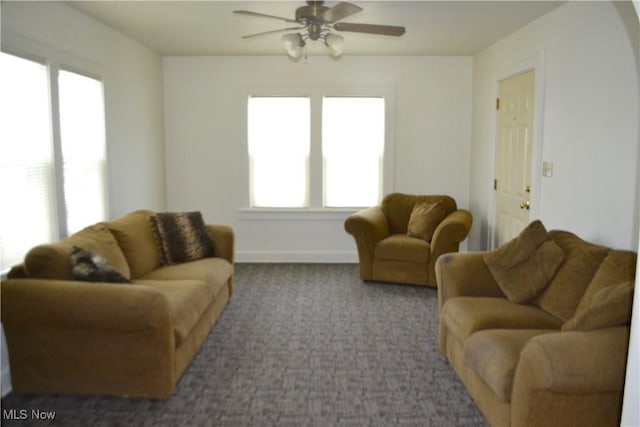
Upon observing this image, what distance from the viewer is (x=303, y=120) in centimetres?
618

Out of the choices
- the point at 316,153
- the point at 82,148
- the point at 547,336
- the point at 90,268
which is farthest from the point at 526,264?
the point at 316,153

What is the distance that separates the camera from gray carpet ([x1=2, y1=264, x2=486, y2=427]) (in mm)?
2717

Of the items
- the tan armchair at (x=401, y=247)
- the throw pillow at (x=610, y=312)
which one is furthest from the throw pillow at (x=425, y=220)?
the throw pillow at (x=610, y=312)

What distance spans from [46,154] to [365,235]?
287cm

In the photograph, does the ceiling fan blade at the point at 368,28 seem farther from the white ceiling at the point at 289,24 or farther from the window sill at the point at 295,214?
the window sill at the point at 295,214

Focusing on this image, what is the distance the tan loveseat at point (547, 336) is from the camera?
2.11 metres

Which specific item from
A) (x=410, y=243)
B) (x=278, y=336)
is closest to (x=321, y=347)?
(x=278, y=336)

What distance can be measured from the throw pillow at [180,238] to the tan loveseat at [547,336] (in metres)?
1.98

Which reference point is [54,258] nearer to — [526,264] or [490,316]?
[490,316]

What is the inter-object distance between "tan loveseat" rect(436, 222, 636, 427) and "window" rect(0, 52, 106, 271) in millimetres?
2682

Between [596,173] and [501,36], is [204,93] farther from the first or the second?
[596,173]

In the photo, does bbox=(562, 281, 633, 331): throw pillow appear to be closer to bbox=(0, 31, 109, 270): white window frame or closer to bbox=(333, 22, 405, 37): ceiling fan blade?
bbox=(333, 22, 405, 37): ceiling fan blade

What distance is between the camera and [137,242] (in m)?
3.89

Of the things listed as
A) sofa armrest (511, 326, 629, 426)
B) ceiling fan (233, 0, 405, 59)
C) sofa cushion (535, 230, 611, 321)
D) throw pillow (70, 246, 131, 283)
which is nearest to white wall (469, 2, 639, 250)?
sofa cushion (535, 230, 611, 321)
